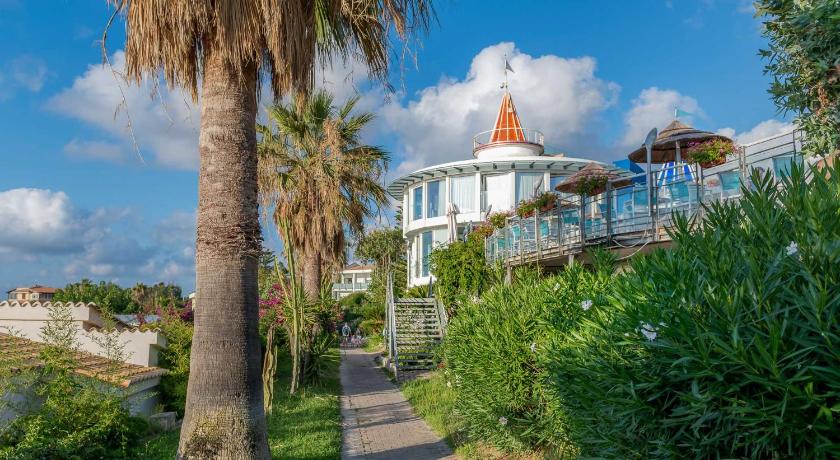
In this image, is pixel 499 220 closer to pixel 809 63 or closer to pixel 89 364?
pixel 89 364

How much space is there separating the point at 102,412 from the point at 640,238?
9.20 metres

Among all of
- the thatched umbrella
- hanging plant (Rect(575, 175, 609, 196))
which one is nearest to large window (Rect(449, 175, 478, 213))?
the thatched umbrella

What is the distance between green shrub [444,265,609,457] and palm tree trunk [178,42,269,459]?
2.62 meters

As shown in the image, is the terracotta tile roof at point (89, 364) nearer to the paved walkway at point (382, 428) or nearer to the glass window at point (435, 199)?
the paved walkway at point (382, 428)

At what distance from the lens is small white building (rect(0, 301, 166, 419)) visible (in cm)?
1030

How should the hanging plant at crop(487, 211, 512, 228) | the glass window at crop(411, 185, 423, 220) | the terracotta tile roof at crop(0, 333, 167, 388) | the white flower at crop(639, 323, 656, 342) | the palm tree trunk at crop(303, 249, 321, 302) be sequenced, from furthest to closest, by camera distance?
1. the glass window at crop(411, 185, 423, 220)
2. the palm tree trunk at crop(303, 249, 321, 302)
3. the hanging plant at crop(487, 211, 512, 228)
4. the terracotta tile roof at crop(0, 333, 167, 388)
5. the white flower at crop(639, 323, 656, 342)

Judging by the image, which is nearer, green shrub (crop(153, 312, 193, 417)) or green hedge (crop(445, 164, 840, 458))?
green hedge (crop(445, 164, 840, 458))

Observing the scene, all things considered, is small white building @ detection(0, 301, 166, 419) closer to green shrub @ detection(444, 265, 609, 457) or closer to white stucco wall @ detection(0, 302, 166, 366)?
white stucco wall @ detection(0, 302, 166, 366)

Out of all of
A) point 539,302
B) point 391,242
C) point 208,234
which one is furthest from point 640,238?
point 391,242

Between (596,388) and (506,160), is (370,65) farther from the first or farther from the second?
(506,160)

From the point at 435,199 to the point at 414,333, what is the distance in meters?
15.9

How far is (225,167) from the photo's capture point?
696 cm

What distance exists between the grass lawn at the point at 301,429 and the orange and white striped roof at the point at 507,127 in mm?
20990

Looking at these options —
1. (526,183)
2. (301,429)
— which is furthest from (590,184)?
(526,183)
